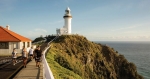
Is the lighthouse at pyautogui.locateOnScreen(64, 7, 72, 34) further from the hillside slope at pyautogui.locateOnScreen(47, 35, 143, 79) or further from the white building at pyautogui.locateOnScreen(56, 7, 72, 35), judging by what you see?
the hillside slope at pyautogui.locateOnScreen(47, 35, 143, 79)

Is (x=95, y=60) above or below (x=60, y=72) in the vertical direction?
below

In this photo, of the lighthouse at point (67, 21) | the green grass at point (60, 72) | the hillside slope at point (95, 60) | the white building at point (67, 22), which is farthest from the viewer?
the lighthouse at point (67, 21)

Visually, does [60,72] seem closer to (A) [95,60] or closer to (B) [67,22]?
(A) [95,60]

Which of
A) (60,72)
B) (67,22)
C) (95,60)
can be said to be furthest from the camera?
(67,22)

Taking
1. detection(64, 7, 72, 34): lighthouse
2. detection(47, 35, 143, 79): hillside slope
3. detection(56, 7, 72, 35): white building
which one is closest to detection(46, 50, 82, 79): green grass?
detection(47, 35, 143, 79): hillside slope

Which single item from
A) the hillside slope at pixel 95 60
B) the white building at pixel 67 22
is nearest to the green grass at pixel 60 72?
the hillside slope at pixel 95 60

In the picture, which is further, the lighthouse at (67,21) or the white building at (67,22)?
the lighthouse at (67,21)

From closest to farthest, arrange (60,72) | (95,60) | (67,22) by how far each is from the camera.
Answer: (60,72) < (95,60) < (67,22)

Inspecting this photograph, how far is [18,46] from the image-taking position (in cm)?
2438

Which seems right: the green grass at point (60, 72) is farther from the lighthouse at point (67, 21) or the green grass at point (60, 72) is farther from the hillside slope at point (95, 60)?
the lighthouse at point (67, 21)

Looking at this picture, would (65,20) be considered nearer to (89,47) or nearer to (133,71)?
(89,47)

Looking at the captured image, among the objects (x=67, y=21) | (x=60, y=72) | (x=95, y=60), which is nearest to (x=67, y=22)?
(x=67, y=21)

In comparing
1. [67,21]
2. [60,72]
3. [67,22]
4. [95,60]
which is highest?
[67,21]

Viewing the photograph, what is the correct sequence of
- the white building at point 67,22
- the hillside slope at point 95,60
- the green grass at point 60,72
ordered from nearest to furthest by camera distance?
the green grass at point 60,72
the hillside slope at point 95,60
the white building at point 67,22
